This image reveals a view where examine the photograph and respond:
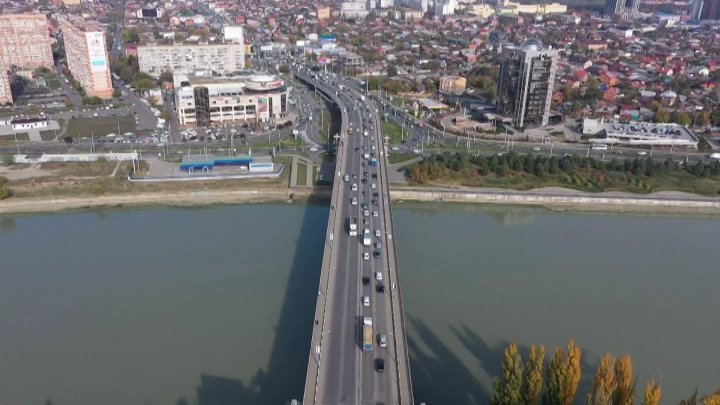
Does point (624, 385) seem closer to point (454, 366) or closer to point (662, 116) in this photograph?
point (454, 366)

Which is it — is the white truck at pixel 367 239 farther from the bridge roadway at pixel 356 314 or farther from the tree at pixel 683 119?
the tree at pixel 683 119

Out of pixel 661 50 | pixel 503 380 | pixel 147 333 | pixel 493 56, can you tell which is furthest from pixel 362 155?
pixel 661 50

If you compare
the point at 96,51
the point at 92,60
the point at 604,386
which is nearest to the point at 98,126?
the point at 92,60

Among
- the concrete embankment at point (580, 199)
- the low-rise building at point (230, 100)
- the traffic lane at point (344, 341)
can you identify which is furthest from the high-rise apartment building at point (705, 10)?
the traffic lane at point (344, 341)

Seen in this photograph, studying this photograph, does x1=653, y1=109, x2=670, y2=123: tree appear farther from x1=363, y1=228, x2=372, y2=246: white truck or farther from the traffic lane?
the traffic lane

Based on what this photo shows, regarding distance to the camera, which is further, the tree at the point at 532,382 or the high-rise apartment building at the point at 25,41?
the high-rise apartment building at the point at 25,41
